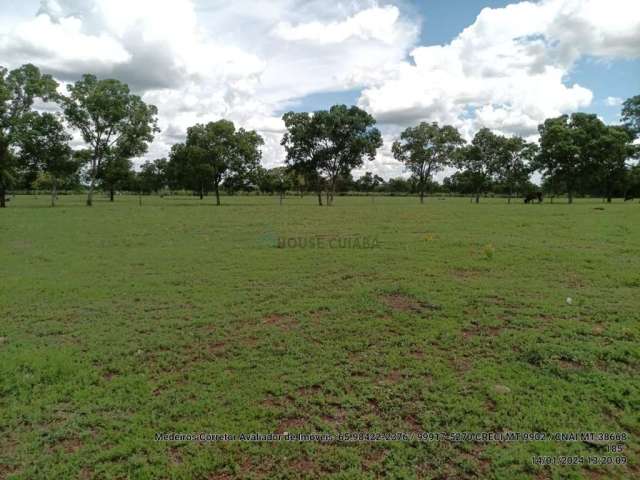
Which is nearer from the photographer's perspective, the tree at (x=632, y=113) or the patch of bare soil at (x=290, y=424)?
the patch of bare soil at (x=290, y=424)

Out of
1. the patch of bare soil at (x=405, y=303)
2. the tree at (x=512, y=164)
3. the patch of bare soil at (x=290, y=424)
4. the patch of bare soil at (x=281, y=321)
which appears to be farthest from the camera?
the tree at (x=512, y=164)

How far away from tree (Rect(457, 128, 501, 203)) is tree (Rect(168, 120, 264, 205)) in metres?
30.2

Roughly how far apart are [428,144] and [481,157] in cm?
886

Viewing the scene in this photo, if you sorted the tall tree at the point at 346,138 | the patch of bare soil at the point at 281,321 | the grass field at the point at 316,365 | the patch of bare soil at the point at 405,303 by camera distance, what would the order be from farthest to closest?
the tall tree at the point at 346,138
the patch of bare soil at the point at 405,303
the patch of bare soil at the point at 281,321
the grass field at the point at 316,365

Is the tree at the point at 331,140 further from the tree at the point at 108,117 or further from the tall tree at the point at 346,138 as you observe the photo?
the tree at the point at 108,117

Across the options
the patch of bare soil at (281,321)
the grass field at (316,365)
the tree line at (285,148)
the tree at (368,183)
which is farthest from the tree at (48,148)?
the tree at (368,183)

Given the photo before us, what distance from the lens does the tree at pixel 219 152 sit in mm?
40188

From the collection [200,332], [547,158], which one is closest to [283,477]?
[200,332]

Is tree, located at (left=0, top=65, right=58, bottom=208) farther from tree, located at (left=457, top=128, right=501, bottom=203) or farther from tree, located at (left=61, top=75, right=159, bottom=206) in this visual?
tree, located at (left=457, top=128, right=501, bottom=203)

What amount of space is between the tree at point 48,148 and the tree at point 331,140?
2209cm

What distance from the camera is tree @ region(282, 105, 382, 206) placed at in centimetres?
3847

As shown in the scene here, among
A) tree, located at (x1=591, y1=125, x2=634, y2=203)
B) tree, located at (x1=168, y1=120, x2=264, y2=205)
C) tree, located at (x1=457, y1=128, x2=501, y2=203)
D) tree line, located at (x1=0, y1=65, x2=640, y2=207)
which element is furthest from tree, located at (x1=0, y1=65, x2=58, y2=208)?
tree, located at (x1=591, y1=125, x2=634, y2=203)

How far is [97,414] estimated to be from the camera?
333 cm

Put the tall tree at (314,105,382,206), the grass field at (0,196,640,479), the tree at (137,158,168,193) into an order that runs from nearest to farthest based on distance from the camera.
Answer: the grass field at (0,196,640,479) → the tall tree at (314,105,382,206) → the tree at (137,158,168,193)
